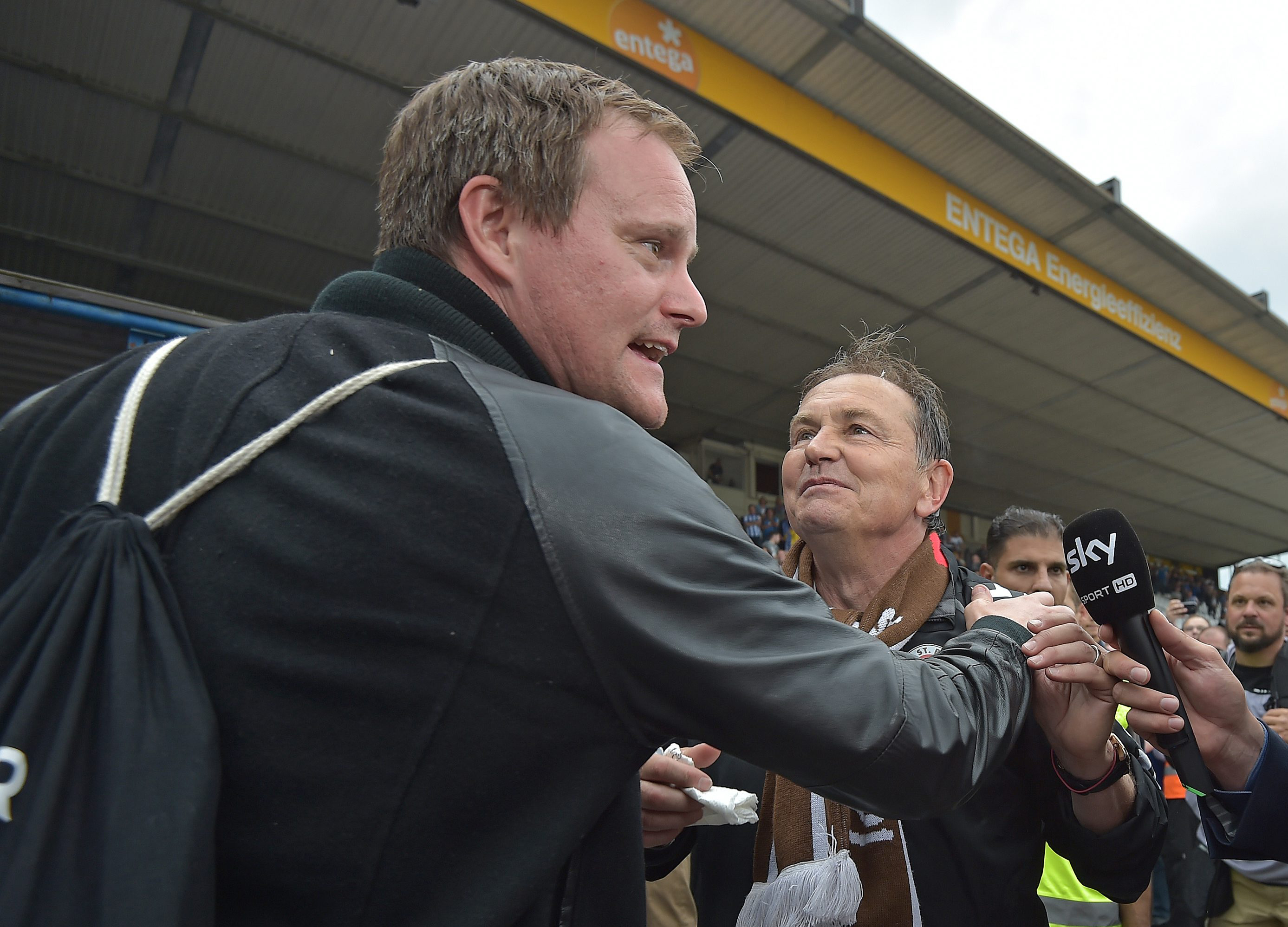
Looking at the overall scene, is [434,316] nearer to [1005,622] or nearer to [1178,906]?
[1005,622]

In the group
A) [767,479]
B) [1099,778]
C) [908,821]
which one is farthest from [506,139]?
[767,479]

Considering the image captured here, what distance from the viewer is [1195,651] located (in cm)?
171

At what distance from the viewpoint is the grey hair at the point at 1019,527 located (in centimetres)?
445

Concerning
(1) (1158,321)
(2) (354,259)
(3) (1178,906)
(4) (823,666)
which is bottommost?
(3) (1178,906)

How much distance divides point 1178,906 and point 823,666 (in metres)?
6.24

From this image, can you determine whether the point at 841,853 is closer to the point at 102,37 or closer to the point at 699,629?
the point at 699,629

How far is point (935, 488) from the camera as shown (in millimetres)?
2559

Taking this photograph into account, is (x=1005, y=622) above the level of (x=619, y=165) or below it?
below

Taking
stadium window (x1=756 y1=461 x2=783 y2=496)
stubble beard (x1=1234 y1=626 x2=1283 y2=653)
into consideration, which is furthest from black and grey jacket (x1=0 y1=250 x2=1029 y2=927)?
stadium window (x1=756 y1=461 x2=783 y2=496)

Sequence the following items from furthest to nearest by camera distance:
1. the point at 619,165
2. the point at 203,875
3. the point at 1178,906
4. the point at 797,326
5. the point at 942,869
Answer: the point at 797,326 → the point at 1178,906 → the point at 942,869 → the point at 619,165 → the point at 203,875

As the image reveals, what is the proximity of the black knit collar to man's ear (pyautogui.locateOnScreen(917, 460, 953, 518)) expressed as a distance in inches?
61.4

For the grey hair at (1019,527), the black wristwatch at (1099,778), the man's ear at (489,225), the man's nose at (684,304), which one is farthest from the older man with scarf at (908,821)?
the grey hair at (1019,527)

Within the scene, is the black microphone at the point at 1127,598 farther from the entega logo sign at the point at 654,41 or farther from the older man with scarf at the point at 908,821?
the entega logo sign at the point at 654,41

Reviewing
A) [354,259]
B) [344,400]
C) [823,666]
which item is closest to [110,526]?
[344,400]
